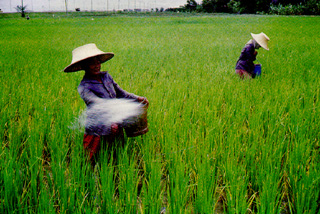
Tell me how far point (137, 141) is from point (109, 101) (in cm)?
43

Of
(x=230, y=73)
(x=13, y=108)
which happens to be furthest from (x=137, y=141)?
(x=230, y=73)

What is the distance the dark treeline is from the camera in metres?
23.9

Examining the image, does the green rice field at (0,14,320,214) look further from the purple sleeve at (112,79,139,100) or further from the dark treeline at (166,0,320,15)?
the dark treeline at (166,0,320,15)

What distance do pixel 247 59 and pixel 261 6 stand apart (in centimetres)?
3210

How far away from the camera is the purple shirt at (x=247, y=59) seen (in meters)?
3.29

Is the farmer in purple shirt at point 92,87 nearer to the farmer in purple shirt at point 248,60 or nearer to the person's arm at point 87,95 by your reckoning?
the person's arm at point 87,95

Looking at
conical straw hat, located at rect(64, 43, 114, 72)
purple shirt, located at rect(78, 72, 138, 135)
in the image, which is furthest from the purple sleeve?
conical straw hat, located at rect(64, 43, 114, 72)

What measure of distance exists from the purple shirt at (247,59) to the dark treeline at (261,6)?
2470cm

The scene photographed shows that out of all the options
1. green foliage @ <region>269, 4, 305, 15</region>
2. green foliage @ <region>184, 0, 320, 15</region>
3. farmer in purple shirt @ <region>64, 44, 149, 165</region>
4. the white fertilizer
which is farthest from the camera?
green foliage @ <region>269, 4, 305, 15</region>

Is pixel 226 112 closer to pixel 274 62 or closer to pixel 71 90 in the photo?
pixel 71 90

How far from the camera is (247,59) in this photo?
3.32 meters

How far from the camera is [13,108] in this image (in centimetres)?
209

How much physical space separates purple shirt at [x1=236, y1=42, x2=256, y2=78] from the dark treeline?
2470 cm

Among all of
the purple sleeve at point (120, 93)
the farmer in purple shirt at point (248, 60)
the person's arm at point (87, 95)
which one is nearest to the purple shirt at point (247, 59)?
the farmer in purple shirt at point (248, 60)
